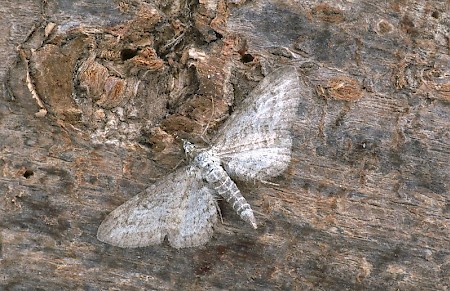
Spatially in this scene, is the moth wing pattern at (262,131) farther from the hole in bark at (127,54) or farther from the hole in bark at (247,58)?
the hole in bark at (127,54)

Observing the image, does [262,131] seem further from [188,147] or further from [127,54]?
[127,54]

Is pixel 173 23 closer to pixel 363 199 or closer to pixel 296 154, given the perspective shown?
pixel 296 154

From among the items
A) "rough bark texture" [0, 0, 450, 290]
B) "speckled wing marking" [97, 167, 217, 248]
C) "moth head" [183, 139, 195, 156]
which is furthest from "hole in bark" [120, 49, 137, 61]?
"speckled wing marking" [97, 167, 217, 248]

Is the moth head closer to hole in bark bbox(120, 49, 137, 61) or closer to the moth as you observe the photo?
the moth

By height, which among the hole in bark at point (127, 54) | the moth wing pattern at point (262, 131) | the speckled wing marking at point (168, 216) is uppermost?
the hole in bark at point (127, 54)

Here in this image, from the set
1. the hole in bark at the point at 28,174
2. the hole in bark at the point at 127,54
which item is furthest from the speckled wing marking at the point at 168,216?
the hole in bark at the point at 127,54

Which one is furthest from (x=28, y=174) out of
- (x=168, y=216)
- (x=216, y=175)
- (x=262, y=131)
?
(x=262, y=131)

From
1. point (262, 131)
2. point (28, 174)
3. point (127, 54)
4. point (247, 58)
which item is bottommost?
point (262, 131)

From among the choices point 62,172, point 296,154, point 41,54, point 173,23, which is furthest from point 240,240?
point 41,54
